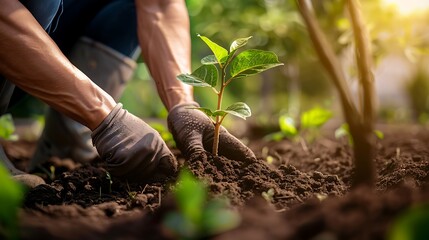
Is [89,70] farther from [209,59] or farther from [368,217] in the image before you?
[368,217]

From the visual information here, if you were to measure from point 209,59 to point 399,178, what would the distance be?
634 mm

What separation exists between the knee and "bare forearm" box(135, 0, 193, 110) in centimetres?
34

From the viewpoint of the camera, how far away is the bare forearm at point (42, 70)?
4.77 feet

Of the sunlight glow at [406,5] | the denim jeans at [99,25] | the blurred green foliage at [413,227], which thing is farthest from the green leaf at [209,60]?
the sunlight glow at [406,5]

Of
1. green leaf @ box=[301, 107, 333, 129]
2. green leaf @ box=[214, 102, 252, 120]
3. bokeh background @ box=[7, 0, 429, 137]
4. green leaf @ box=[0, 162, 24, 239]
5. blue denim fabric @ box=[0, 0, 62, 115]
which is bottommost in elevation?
green leaf @ box=[0, 162, 24, 239]

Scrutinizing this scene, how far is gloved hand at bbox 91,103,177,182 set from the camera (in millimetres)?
1494

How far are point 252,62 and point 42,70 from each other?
59cm

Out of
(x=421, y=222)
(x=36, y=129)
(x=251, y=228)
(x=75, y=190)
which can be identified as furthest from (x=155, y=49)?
(x=36, y=129)

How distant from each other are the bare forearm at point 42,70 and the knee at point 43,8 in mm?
289

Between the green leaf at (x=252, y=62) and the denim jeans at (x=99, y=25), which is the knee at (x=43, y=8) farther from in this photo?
the green leaf at (x=252, y=62)

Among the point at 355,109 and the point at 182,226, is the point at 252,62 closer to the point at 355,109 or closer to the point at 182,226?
the point at 355,109

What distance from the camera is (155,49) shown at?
6.39 ft

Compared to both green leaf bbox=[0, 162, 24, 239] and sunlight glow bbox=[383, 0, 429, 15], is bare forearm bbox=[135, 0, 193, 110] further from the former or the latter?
sunlight glow bbox=[383, 0, 429, 15]

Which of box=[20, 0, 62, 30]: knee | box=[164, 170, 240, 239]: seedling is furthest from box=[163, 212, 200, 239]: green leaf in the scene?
box=[20, 0, 62, 30]: knee
